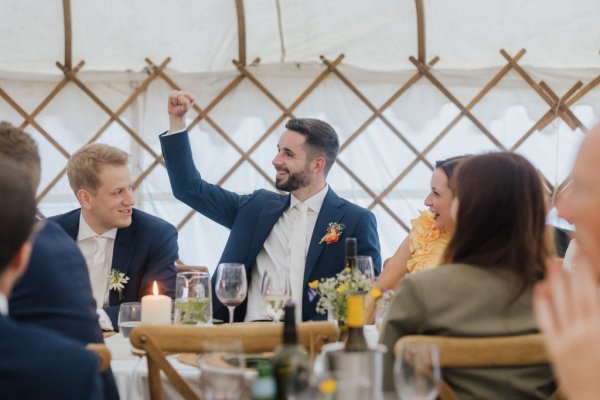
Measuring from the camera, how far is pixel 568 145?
4668mm

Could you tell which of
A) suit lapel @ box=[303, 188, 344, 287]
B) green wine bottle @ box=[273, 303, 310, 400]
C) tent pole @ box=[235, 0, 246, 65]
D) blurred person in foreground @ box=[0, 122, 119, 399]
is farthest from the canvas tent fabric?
green wine bottle @ box=[273, 303, 310, 400]

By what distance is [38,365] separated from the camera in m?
1.05

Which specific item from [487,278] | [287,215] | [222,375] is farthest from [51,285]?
[287,215]

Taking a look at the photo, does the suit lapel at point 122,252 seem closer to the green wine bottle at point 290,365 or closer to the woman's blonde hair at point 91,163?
the woman's blonde hair at point 91,163

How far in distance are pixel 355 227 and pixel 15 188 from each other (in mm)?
2036

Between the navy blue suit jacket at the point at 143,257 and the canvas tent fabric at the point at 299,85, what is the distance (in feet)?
6.39

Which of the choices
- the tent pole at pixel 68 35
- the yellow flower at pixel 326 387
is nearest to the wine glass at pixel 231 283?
the yellow flower at pixel 326 387

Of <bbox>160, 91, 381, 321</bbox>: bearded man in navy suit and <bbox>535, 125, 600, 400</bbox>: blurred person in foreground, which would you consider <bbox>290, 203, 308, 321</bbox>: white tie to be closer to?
<bbox>160, 91, 381, 321</bbox>: bearded man in navy suit

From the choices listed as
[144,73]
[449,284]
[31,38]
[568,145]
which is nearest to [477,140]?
[568,145]

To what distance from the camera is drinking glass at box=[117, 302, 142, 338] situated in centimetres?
207

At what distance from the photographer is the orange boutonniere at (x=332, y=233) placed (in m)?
2.92

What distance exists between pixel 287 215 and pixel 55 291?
170 cm

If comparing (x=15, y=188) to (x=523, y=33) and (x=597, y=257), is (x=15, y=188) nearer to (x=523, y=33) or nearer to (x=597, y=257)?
(x=597, y=257)

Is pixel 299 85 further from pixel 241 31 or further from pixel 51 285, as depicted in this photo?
pixel 51 285
